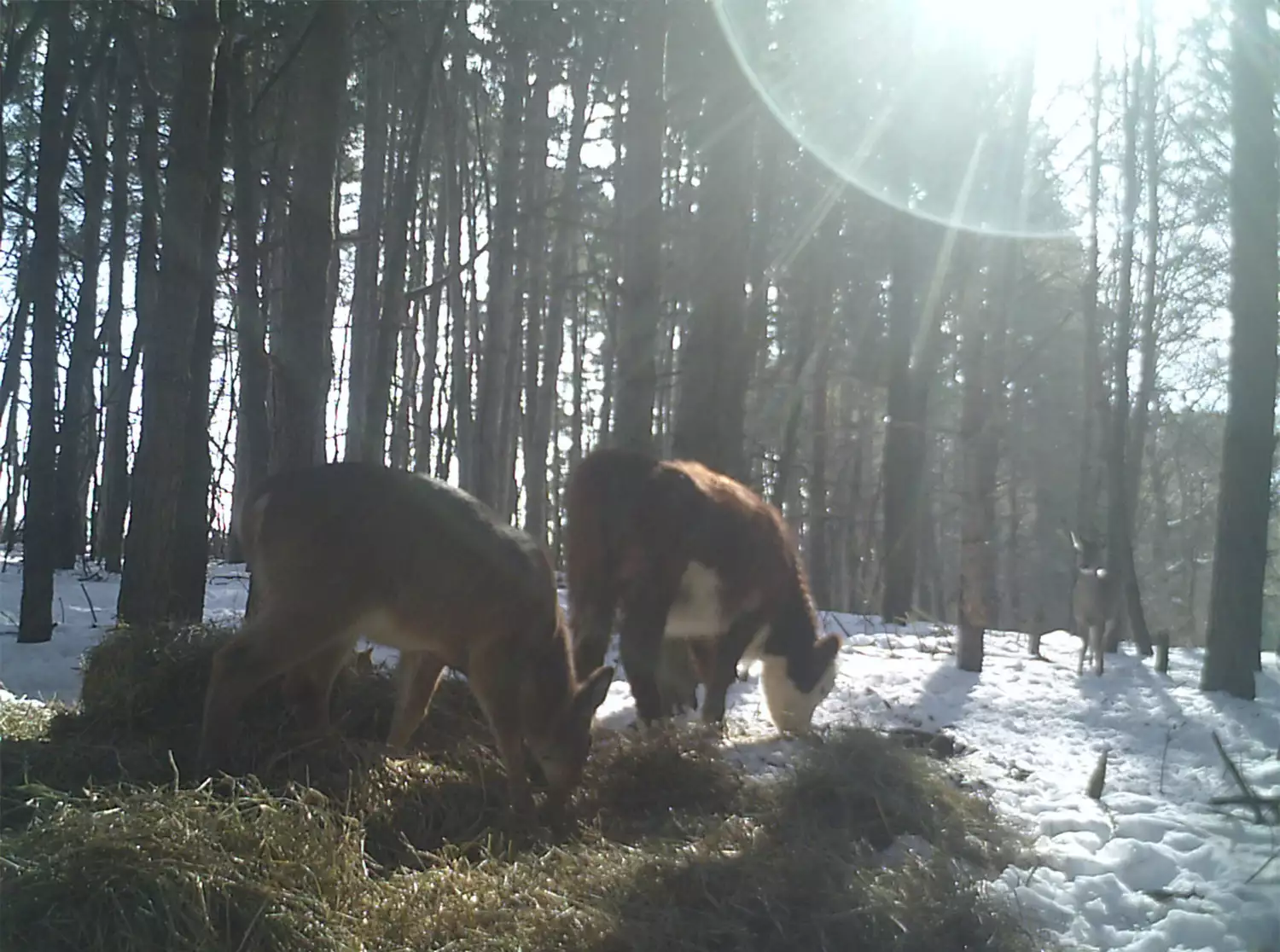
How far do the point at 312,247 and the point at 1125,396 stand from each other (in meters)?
14.3

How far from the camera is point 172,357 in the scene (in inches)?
289

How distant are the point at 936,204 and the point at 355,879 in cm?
1589

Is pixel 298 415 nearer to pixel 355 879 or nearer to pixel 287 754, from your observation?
pixel 287 754

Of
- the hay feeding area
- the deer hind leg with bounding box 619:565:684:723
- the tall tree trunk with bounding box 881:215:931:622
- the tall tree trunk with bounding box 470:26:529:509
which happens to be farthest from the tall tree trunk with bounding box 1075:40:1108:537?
the hay feeding area

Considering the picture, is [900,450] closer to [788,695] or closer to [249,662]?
[788,695]

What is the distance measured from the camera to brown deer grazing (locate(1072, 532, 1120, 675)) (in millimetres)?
11203

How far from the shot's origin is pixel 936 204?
1728 centimetres

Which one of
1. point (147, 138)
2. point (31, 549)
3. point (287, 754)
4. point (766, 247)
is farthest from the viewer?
point (766, 247)

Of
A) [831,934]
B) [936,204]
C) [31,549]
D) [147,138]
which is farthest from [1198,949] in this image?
[936,204]

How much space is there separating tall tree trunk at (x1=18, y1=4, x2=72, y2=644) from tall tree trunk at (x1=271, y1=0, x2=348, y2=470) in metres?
2.65

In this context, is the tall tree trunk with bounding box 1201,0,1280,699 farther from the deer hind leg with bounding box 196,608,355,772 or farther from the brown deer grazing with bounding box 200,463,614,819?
the deer hind leg with bounding box 196,608,355,772

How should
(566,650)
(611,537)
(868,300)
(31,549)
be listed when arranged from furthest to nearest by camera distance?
(868,300), (31,549), (611,537), (566,650)

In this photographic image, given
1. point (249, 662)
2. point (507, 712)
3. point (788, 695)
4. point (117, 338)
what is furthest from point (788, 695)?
point (117, 338)

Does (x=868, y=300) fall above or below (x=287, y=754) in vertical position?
above
